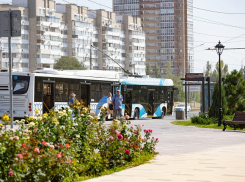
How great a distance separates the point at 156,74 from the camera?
166 meters

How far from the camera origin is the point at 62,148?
32.1ft

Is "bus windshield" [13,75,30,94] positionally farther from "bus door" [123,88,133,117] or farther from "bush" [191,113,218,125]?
"bus door" [123,88,133,117]

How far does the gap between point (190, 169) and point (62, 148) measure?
9.69 ft

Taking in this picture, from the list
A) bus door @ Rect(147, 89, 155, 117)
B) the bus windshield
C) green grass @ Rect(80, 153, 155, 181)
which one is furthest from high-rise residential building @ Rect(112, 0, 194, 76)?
green grass @ Rect(80, 153, 155, 181)

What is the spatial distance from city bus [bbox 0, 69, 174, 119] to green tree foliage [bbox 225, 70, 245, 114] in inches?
299

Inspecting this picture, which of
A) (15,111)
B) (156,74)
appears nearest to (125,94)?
(15,111)

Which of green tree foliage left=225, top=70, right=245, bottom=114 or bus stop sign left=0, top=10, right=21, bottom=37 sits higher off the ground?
bus stop sign left=0, top=10, right=21, bottom=37

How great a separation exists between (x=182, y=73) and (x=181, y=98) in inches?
2140

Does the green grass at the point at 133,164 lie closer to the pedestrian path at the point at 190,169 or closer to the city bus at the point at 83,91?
the pedestrian path at the point at 190,169

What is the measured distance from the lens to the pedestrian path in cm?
1020

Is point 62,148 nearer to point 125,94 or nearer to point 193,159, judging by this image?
point 193,159

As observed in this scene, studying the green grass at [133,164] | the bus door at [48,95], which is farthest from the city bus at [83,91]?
the green grass at [133,164]

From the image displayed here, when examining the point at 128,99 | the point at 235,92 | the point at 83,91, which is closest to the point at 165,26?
the point at 128,99

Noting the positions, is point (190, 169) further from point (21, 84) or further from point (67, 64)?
point (67, 64)
